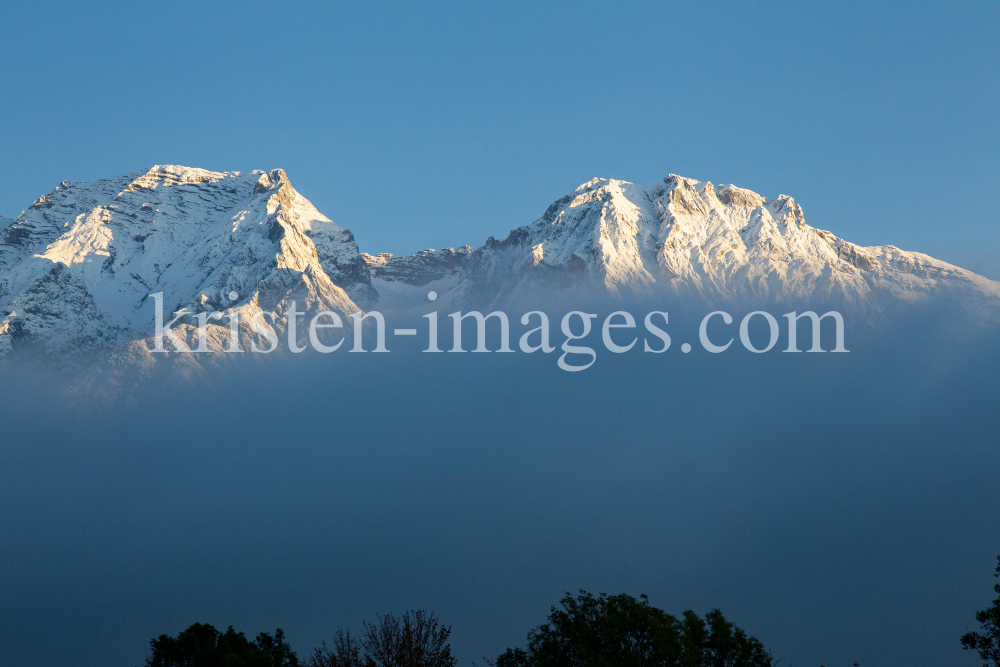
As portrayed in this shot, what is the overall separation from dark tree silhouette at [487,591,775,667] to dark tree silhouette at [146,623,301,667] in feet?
59.3

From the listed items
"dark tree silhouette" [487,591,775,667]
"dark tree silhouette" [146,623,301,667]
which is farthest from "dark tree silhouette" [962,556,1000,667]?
"dark tree silhouette" [146,623,301,667]

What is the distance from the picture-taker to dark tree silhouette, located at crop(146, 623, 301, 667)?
6103 cm

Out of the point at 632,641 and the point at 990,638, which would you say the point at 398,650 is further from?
the point at 990,638

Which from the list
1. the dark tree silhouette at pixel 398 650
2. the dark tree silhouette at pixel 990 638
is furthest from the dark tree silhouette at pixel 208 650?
the dark tree silhouette at pixel 990 638

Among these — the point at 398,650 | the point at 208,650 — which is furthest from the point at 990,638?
the point at 208,650

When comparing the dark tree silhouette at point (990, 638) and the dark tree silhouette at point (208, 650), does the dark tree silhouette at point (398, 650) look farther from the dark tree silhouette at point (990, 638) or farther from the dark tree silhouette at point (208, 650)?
the dark tree silhouette at point (990, 638)

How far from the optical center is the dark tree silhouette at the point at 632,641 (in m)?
49.3

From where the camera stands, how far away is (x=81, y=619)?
165 metres

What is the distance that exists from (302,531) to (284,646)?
351 ft

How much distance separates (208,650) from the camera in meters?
62.8

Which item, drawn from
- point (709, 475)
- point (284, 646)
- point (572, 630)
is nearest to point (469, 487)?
point (709, 475)

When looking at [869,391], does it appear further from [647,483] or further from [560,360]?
[560,360]

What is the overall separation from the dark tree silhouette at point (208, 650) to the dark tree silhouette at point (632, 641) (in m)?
18.1

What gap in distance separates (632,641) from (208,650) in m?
31.2
